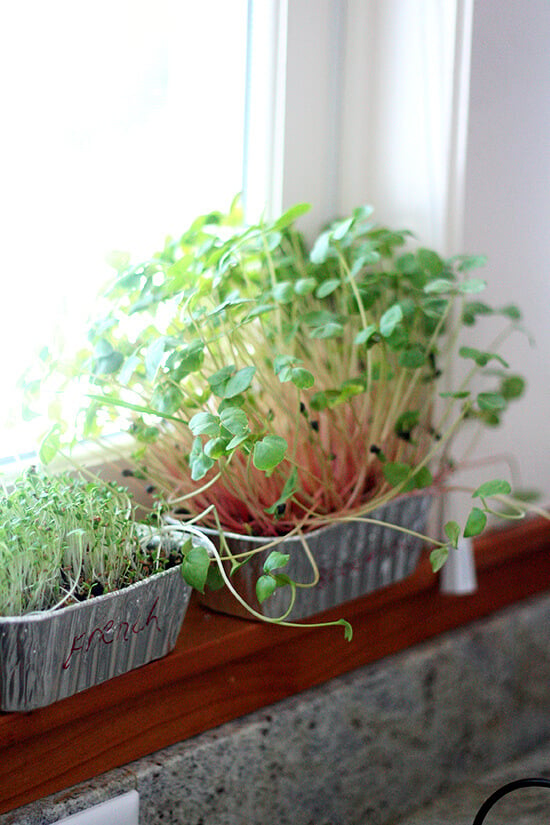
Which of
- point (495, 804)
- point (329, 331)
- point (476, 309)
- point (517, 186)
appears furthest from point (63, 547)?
point (517, 186)

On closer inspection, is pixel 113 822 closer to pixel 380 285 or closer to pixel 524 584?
pixel 380 285

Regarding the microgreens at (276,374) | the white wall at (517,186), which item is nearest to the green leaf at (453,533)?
the microgreens at (276,374)

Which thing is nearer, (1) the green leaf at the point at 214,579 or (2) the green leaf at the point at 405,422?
(1) the green leaf at the point at 214,579

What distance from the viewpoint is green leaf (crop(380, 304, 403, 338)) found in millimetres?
835

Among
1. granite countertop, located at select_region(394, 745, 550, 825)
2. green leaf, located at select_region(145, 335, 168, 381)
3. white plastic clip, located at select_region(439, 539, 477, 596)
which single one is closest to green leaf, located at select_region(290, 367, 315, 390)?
green leaf, located at select_region(145, 335, 168, 381)

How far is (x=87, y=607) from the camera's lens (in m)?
0.70

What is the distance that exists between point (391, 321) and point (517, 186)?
436 millimetres

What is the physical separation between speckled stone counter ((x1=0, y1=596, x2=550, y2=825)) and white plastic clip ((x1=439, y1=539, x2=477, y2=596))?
8cm

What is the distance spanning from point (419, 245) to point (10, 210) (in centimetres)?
49

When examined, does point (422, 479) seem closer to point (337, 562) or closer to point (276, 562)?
point (337, 562)

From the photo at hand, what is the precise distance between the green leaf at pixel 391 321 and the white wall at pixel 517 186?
0.31 meters

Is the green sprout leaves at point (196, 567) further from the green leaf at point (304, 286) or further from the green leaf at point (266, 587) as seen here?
the green leaf at point (304, 286)

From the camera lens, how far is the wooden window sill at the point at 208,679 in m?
0.76

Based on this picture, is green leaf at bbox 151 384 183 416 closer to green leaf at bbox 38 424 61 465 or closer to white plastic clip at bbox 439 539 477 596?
green leaf at bbox 38 424 61 465
